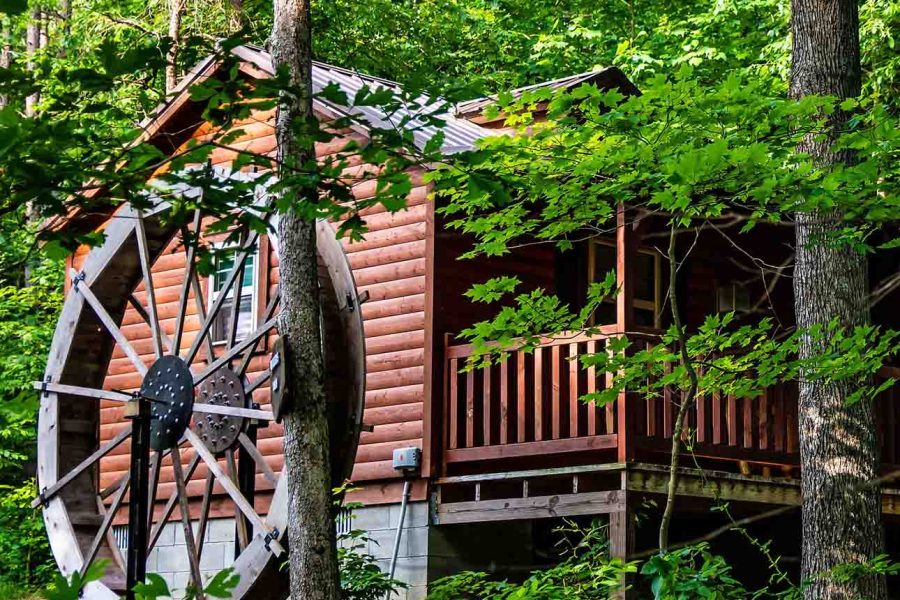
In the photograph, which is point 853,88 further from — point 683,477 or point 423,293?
point 423,293

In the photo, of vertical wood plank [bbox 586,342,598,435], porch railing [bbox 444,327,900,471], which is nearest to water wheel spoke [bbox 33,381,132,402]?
porch railing [bbox 444,327,900,471]

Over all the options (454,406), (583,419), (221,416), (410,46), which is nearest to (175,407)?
(221,416)

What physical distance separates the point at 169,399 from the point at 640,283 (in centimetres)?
521

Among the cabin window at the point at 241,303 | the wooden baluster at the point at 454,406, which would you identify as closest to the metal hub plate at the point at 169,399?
the cabin window at the point at 241,303

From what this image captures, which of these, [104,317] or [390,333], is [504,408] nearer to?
[390,333]

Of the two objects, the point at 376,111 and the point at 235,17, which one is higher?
the point at 235,17

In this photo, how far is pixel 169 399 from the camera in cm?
1229

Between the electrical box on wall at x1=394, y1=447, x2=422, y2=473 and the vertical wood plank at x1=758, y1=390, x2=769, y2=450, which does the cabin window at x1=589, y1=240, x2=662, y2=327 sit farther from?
the electrical box on wall at x1=394, y1=447, x2=422, y2=473

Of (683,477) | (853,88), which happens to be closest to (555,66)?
(683,477)

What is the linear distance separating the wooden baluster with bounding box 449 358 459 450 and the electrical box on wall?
1.08 ft

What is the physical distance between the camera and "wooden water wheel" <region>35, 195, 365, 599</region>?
435 inches

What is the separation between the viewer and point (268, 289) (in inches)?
539

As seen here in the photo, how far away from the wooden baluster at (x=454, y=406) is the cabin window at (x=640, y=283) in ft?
8.12

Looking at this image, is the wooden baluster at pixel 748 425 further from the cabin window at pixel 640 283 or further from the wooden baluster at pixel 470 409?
the cabin window at pixel 640 283
